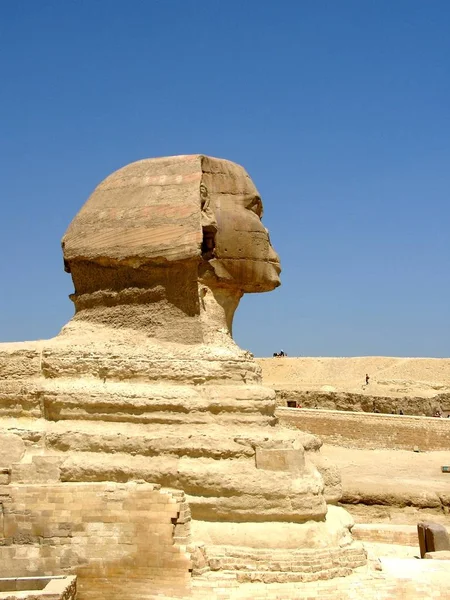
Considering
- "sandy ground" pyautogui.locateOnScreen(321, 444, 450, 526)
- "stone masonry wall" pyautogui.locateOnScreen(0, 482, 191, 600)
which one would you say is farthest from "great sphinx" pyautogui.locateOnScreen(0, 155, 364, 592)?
"sandy ground" pyautogui.locateOnScreen(321, 444, 450, 526)

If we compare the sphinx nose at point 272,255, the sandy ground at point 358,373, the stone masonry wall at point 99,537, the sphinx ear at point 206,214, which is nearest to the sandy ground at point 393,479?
the sphinx nose at point 272,255

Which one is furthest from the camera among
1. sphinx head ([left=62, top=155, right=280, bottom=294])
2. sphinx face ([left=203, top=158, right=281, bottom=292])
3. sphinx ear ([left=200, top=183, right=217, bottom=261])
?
sphinx face ([left=203, top=158, right=281, bottom=292])

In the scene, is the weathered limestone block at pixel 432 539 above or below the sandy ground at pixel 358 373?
below

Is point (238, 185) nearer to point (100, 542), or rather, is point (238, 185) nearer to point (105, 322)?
point (105, 322)

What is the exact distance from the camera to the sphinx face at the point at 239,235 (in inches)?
440

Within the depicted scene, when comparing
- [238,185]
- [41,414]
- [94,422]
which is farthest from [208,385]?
[238,185]

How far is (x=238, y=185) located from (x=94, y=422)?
13.5 feet

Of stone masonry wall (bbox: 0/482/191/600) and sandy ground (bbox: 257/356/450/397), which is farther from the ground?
sandy ground (bbox: 257/356/450/397)

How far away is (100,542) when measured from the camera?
30.3 feet

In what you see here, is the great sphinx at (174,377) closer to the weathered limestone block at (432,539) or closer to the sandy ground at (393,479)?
the weathered limestone block at (432,539)

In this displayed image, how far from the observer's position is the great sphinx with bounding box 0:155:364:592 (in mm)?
9438

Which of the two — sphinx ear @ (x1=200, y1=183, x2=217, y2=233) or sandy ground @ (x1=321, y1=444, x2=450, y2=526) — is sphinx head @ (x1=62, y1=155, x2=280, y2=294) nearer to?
sphinx ear @ (x1=200, y1=183, x2=217, y2=233)

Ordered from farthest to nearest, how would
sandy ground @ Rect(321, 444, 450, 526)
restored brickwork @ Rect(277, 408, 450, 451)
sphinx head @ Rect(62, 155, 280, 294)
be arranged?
restored brickwork @ Rect(277, 408, 450, 451) → sandy ground @ Rect(321, 444, 450, 526) → sphinx head @ Rect(62, 155, 280, 294)

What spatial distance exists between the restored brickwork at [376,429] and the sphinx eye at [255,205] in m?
15.2
